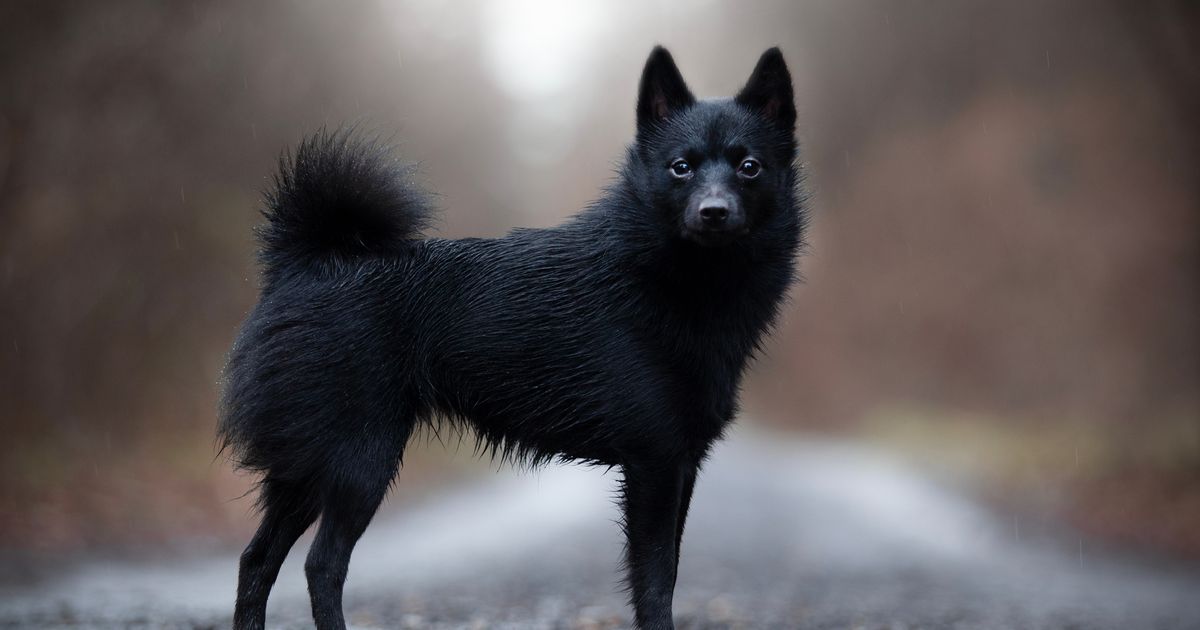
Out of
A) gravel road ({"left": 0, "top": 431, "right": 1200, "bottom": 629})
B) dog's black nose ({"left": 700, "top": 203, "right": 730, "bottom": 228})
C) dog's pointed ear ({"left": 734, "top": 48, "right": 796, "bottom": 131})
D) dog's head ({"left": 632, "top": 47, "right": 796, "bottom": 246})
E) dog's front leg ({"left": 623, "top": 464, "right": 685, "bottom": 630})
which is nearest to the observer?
dog's black nose ({"left": 700, "top": 203, "right": 730, "bottom": 228})

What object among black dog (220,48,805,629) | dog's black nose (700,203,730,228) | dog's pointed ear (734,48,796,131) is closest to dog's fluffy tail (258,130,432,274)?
black dog (220,48,805,629)

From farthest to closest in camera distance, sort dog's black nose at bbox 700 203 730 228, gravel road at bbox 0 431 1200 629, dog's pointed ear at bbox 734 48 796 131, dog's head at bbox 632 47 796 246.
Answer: gravel road at bbox 0 431 1200 629 < dog's pointed ear at bbox 734 48 796 131 < dog's head at bbox 632 47 796 246 < dog's black nose at bbox 700 203 730 228

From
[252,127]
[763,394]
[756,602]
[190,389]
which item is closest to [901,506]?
[756,602]

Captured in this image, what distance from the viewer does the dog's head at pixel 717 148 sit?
4.73 m

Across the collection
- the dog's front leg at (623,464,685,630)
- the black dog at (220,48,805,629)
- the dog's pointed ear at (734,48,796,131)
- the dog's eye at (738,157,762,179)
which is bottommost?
the dog's front leg at (623,464,685,630)

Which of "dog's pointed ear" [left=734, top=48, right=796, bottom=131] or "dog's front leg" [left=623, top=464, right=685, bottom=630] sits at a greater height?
"dog's pointed ear" [left=734, top=48, right=796, bottom=131]

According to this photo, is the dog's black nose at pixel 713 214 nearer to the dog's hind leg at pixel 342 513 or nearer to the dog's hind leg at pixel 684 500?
the dog's hind leg at pixel 684 500

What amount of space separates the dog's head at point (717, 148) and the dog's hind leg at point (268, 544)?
2.37 metres

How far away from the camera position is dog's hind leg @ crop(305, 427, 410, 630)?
4812mm

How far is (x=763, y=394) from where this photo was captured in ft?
111

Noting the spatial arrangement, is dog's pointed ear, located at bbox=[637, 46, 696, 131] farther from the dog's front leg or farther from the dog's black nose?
the dog's front leg

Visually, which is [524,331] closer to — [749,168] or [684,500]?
[684,500]

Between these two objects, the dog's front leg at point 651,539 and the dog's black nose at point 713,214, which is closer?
the dog's black nose at point 713,214

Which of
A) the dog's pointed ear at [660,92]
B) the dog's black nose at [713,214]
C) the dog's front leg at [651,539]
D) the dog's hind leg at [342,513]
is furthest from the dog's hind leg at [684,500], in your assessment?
the dog's pointed ear at [660,92]
